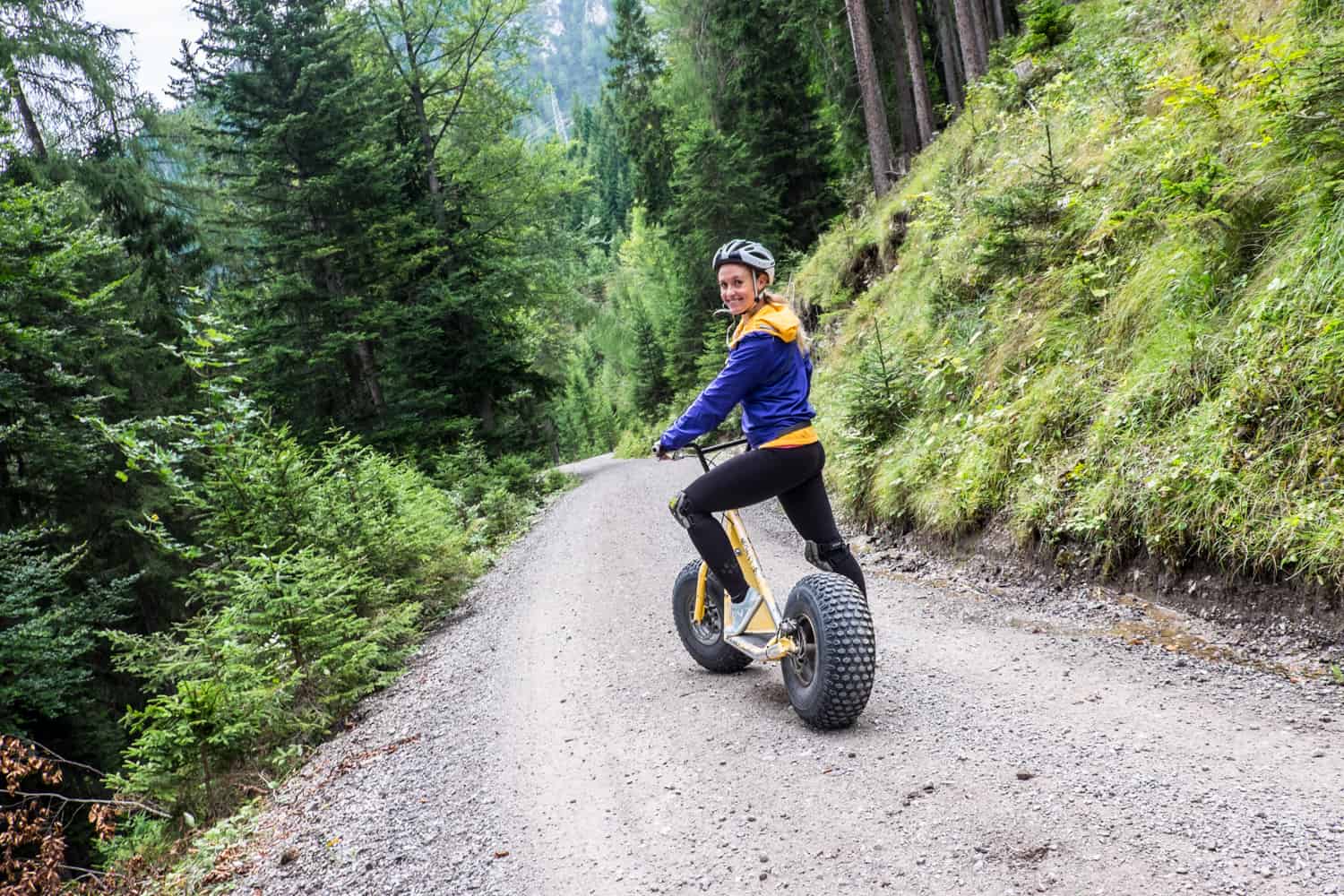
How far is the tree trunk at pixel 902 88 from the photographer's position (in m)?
21.3

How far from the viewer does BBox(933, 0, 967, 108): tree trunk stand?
69.2 feet

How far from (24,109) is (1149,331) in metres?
20.2

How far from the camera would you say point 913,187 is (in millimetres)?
16062

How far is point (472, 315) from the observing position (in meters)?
21.1

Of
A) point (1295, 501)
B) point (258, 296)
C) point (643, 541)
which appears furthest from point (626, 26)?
point (1295, 501)

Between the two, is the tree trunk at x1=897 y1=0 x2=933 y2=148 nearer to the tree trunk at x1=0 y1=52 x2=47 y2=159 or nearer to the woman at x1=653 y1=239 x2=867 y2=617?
the woman at x1=653 y1=239 x2=867 y2=617

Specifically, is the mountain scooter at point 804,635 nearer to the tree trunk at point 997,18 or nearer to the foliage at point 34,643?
the foliage at point 34,643

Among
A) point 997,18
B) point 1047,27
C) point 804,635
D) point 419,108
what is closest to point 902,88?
point 997,18

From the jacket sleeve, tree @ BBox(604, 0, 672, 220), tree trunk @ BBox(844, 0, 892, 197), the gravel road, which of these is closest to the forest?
tree trunk @ BBox(844, 0, 892, 197)

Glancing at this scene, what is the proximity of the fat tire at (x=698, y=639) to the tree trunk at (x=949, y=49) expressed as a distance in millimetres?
19876

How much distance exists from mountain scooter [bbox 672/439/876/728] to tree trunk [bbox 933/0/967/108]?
2009cm

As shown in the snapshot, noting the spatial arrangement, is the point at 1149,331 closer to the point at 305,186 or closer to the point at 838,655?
the point at 838,655

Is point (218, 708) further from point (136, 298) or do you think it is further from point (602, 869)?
point (136, 298)

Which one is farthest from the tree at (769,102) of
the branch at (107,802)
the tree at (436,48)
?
the branch at (107,802)
